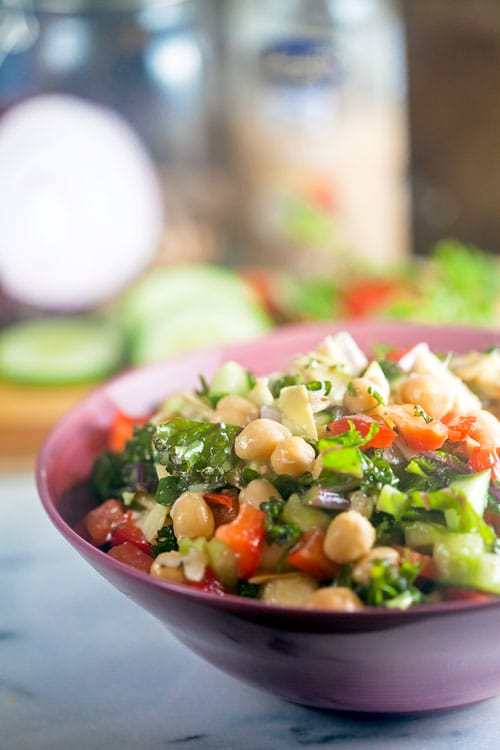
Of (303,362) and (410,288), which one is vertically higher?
(303,362)

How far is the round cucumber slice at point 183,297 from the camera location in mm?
3963

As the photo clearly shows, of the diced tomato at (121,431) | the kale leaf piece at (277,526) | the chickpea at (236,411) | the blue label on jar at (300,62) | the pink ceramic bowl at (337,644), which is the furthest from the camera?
the blue label on jar at (300,62)

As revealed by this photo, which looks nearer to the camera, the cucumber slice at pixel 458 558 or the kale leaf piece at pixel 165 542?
the cucumber slice at pixel 458 558

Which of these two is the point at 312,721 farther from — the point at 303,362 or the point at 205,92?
the point at 205,92

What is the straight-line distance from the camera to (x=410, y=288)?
Result: 416cm

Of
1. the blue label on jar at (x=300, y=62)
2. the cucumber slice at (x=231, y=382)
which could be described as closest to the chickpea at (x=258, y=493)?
the cucumber slice at (x=231, y=382)

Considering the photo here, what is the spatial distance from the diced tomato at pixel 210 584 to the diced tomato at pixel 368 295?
2.32 m

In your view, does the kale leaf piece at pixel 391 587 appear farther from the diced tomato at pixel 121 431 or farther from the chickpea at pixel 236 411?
the diced tomato at pixel 121 431

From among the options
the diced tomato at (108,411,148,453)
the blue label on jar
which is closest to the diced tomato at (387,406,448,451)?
the diced tomato at (108,411,148,453)

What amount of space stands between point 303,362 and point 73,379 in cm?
184

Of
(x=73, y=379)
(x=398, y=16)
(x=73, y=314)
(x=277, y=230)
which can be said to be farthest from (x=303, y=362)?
(x=398, y=16)

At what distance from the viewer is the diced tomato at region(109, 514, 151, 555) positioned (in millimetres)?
1976

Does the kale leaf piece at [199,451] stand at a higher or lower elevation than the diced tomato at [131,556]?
higher

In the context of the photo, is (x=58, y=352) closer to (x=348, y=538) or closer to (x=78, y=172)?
(x=78, y=172)
